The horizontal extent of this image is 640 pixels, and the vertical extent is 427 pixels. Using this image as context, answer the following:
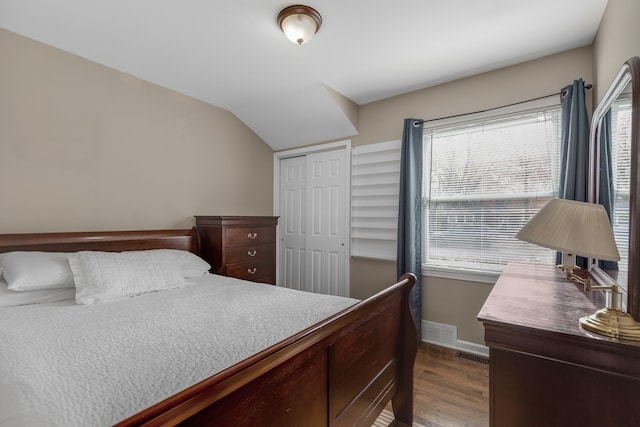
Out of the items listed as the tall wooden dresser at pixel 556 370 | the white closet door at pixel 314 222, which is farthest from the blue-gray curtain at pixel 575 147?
the white closet door at pixel 314 222

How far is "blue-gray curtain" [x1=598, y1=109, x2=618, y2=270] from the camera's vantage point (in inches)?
56.2

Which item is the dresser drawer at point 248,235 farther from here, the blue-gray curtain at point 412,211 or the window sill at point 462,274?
the window sill at point 462,274

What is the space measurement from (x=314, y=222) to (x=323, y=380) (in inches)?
99.0

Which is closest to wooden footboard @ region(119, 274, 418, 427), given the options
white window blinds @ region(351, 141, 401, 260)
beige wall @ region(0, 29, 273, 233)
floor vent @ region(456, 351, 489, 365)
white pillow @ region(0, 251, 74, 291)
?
floor vent @ region(456, 351, 489, 365)

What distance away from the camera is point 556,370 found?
3.04 ft

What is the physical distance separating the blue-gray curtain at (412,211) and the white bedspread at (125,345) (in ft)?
4.17

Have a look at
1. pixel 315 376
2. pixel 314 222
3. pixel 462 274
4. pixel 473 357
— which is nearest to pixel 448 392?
pixel 473 357

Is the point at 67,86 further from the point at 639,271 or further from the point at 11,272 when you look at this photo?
the point at 639,271

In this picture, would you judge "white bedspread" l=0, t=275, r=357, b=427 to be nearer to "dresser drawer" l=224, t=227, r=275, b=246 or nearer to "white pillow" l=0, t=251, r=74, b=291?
"white pillow" l=0, t=251, r=74, b=291

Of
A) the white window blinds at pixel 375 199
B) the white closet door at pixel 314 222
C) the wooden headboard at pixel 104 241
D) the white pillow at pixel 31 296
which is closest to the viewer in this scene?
the white pillow at pixel 31 296

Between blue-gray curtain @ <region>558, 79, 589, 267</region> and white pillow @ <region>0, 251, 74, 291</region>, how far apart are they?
10.8 feet

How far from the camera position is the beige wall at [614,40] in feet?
4.17

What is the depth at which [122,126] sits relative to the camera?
8.22ft

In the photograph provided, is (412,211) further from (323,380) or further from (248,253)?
(323,380)
